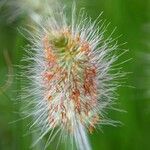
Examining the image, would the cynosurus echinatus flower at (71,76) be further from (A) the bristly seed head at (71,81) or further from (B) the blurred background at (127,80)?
(B) the blurred background at (127,80)

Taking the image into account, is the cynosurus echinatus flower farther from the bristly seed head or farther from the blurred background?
the blurred background

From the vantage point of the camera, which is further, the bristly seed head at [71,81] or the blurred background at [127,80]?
the blurred background at [127,80]

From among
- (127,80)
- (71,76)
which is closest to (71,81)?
(71,76)

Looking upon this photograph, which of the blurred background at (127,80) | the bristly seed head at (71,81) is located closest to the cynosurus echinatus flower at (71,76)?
the bristly seed head at (71,81)

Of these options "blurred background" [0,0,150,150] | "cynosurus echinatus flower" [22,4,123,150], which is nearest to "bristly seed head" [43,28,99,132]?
"cynosurus echinatus flower" [22,4,123,150]

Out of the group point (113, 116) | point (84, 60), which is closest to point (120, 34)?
point (113, 116)

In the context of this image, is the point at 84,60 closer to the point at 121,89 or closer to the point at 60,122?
the point at 60,122
